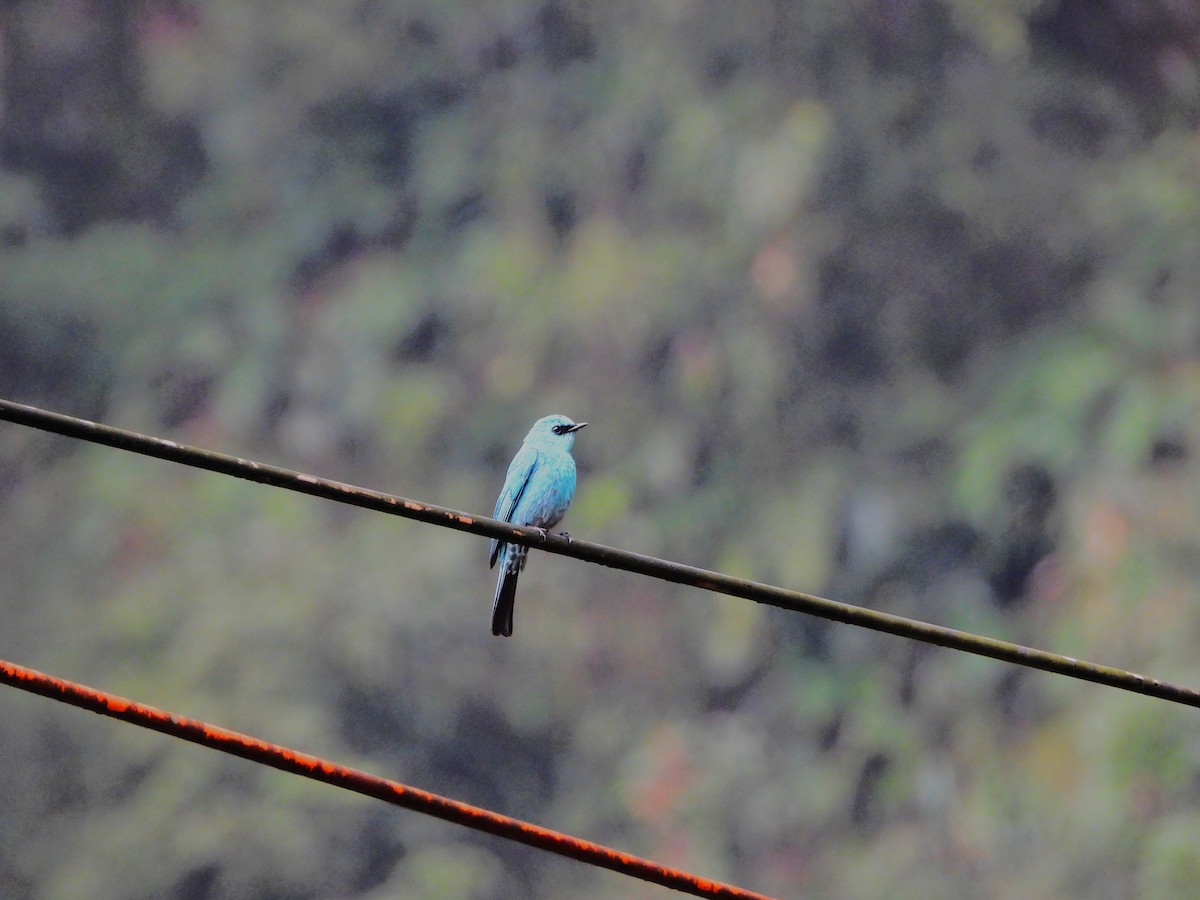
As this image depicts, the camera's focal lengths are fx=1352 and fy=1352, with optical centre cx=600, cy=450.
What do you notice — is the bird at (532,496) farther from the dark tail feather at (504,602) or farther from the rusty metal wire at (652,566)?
the rusty metal wire at (652,566)

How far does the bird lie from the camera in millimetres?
5078

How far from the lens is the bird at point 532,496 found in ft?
16.7

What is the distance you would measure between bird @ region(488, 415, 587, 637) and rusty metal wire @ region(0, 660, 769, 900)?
2.88 metres

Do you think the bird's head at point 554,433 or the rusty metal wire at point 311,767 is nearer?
the rusty metal wire at point 311,767

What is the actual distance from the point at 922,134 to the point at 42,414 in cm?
1334

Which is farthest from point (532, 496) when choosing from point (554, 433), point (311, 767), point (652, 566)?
point (311, 767)

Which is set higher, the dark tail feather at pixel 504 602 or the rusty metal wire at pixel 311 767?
the rusty metal wire at pixel 311 767

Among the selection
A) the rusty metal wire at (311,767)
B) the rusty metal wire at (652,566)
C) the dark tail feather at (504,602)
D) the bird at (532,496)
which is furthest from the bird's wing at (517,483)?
the rusty metal wire at (311,767)

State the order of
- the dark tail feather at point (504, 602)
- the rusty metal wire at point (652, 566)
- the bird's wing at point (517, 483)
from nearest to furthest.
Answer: the rusty metal wire at point (652, 566)
the dark tail feather at point (504, 602)
the bird's wing at point (517, 483)

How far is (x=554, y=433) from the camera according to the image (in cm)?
538

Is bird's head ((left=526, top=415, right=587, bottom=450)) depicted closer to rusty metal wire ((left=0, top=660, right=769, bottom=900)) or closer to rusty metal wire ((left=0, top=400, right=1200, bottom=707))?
rusty metal wire ((left=0, top=400, right=1200, bottom=707))

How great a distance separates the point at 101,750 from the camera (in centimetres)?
1198

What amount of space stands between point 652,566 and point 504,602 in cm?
274

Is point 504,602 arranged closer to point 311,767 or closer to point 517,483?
point 517,483
